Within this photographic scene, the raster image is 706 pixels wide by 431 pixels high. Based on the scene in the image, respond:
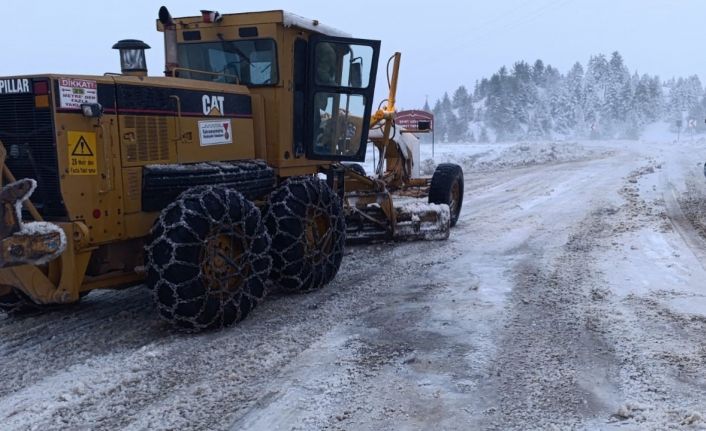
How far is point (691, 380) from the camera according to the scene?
4227 mm

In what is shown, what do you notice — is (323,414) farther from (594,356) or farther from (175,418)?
(594,356)

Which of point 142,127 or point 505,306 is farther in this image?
point 505,306

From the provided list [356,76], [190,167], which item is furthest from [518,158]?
[190,167]

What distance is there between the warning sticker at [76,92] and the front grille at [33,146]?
0.15m

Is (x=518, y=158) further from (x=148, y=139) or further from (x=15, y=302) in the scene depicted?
(x=15, y=302)

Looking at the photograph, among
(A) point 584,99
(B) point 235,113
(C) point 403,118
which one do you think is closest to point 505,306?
(B) point 235,113

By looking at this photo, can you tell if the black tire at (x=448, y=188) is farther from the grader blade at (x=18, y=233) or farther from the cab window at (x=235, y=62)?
the grader blade at (x=18, y=233)

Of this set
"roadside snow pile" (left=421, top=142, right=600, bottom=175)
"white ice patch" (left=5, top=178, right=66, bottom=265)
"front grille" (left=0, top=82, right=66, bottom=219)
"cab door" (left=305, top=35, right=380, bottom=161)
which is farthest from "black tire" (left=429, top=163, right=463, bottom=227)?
"roadside snow pile" (left=421, top=142, right=600, bottom=175)

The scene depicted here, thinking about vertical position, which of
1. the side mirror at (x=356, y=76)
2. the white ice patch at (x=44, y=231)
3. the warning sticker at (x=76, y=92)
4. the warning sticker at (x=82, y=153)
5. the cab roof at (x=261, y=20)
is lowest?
the white ice patch at (x=44, y=231)

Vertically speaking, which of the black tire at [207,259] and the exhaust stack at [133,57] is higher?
the exhaust stack at [133,57]

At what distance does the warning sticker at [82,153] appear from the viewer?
5004mm

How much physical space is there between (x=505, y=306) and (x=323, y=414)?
262cm

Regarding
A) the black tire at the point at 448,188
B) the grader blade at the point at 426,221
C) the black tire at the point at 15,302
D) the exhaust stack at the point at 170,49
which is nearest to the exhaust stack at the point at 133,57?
the exhaust stack at the point at 170,49

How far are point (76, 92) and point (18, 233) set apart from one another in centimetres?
109
